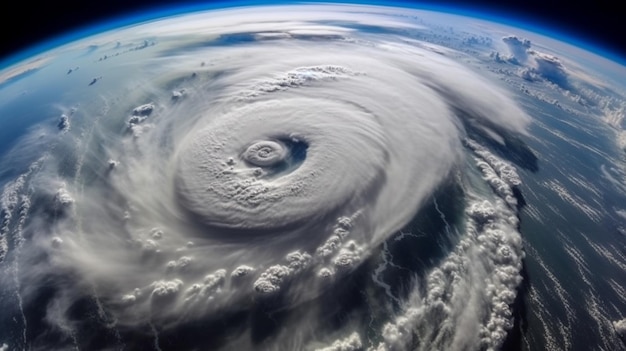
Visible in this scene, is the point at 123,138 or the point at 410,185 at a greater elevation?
the point at 123,138

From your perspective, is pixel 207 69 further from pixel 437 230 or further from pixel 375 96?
pixel 437 230

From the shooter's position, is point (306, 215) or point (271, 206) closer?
point (306, 215)

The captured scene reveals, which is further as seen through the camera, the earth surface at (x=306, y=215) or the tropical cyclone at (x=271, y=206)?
the tropical cyclone at (x=271, y=206)

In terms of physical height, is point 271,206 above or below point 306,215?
above

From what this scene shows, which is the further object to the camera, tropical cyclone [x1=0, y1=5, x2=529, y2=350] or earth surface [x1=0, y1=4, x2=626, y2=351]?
tropical cyclone [x1=0, y1=5, x2=529, y2=350]

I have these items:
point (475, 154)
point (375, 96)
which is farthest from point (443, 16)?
point (475, 154)

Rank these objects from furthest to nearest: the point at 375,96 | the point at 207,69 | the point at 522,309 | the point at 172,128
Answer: the point at 207,69 < the point at 375,96 < the point at 172,128 < the point at 522,309

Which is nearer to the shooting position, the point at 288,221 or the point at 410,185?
the point at 288,221

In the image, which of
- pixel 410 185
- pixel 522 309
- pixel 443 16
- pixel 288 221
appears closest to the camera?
pixel 522 309
